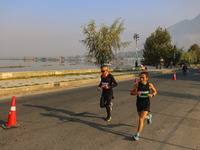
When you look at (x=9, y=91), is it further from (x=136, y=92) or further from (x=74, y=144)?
(x=136, y=92)

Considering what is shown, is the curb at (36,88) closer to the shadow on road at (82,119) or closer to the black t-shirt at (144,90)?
the shadow on road at (82,119)

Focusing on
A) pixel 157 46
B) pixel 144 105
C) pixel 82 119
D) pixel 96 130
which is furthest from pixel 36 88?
pixel 157 46

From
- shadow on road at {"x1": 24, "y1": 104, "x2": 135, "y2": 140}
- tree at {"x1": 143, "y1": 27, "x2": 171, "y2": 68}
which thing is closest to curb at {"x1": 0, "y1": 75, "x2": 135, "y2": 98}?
shadow on road at {"x1": 24, "y1": 104, "x2": 135, "y2": 140}

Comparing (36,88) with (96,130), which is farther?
(36,88)

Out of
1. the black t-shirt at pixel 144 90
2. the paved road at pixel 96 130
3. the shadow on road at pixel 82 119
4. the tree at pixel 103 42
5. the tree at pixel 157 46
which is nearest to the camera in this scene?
the paved road at pixel 96 130

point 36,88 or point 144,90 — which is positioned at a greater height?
point 144,90

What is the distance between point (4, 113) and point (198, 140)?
589 centimetres

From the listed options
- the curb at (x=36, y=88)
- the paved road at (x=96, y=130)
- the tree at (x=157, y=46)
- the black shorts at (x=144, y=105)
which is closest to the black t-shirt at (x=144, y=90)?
the black shorts at (x=144, y=105)

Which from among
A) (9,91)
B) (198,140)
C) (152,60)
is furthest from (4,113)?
(152,60)

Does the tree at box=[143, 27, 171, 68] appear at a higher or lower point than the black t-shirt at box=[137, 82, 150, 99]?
higher

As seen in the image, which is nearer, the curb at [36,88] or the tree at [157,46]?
the curb at [36,88]

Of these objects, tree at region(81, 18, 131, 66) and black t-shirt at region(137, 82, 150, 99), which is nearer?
black t-shirt at region(137, 82, 150, 99)

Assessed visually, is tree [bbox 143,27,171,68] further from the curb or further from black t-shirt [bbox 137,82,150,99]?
black t-shirt [bbox 137,82,150,99]

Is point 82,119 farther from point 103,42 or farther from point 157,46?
point 157,46
